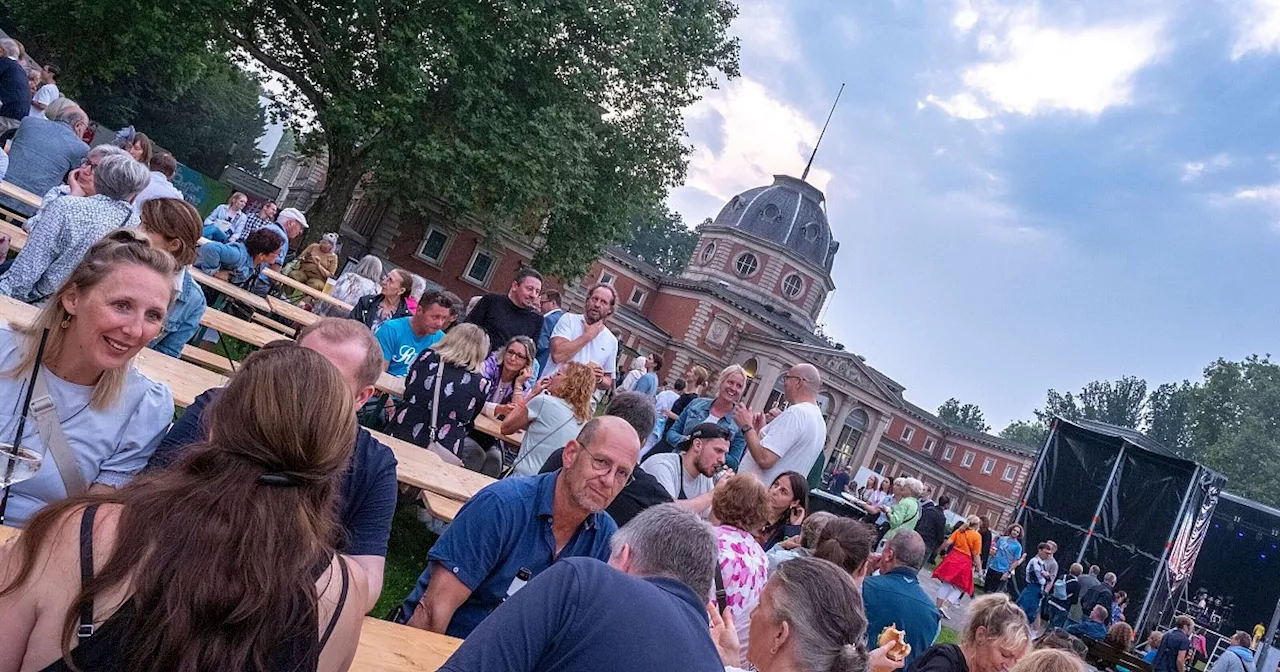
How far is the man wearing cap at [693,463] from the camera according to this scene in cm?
568

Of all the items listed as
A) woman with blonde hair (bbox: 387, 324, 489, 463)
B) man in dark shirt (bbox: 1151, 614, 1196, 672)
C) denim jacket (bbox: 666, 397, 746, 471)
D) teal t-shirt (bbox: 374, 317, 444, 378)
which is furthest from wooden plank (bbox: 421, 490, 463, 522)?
man in dark shirt (bbox: 1151, 614, 1196, 672)

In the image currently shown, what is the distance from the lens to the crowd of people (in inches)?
55.7

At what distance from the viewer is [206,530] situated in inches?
56.4

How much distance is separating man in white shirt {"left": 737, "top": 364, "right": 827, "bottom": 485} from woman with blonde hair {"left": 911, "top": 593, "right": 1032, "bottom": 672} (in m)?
2.32

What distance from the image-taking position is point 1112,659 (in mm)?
11836

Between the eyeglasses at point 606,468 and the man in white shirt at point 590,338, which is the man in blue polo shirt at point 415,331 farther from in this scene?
the eyeglasses at point 606,468

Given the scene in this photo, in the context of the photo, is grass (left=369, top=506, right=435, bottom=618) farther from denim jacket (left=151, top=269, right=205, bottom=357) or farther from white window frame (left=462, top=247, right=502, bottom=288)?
white window frame (left=462, top=247, right=502, bottom=288)

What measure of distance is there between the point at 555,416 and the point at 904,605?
2584 mm

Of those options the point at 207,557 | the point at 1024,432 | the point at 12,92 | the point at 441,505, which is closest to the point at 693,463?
the point at 441,505

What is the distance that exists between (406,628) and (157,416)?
3.77 feet

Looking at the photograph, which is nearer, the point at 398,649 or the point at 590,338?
the point at 398,649

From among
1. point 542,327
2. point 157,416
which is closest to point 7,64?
point 542,327

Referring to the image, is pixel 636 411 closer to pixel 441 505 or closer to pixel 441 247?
pixel 441 505

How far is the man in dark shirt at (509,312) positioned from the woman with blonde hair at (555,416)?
7.44ft
